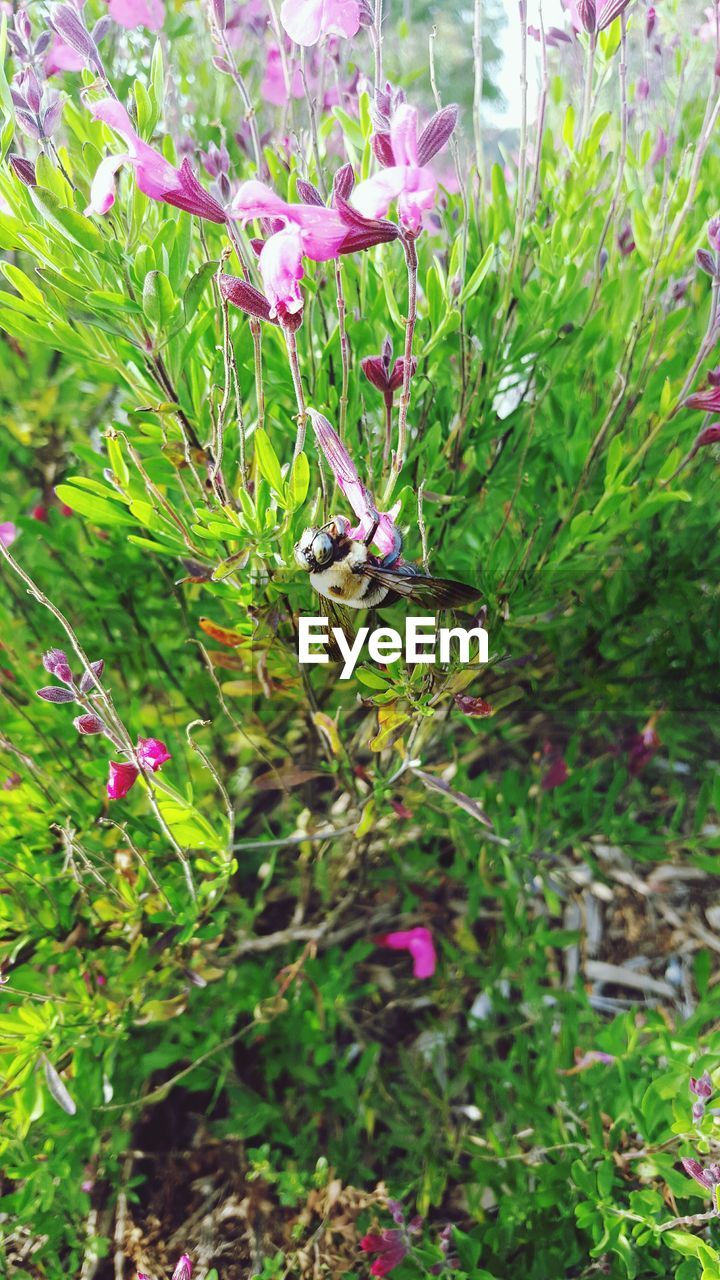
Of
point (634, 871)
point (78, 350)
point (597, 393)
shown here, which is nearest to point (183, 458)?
point (78, 350)

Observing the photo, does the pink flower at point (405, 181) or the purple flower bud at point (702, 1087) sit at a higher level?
the pink flower at point (405, 181)

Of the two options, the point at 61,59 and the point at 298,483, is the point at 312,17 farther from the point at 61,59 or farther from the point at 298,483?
the point at 61,59

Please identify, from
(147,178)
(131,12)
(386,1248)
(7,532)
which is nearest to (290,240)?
(147,178)

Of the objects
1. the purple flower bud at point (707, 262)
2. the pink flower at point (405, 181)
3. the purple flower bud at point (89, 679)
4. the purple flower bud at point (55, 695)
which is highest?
the pink flower at point (405, 181)

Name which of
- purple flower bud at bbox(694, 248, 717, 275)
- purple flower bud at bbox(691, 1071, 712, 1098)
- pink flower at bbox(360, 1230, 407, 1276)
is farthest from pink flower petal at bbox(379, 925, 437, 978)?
purple flower bud at bbox(694, 248, 717, 275)

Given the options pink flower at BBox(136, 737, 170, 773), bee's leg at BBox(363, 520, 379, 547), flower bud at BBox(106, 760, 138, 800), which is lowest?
flower bud at BBox(106, 760, 138, 800)

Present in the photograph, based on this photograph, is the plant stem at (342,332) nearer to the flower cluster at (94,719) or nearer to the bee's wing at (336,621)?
the bee's wing at (336,621)

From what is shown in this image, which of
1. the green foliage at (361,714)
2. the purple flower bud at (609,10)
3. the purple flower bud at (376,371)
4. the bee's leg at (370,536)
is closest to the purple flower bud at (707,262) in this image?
the green foliage at (361,714)

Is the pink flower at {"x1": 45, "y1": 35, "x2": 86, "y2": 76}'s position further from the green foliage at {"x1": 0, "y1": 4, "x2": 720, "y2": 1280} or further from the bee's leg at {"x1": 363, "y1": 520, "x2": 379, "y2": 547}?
the bee's leg at {"x1": 363, "y1": 520, "x2": 379, "y2": 547}
